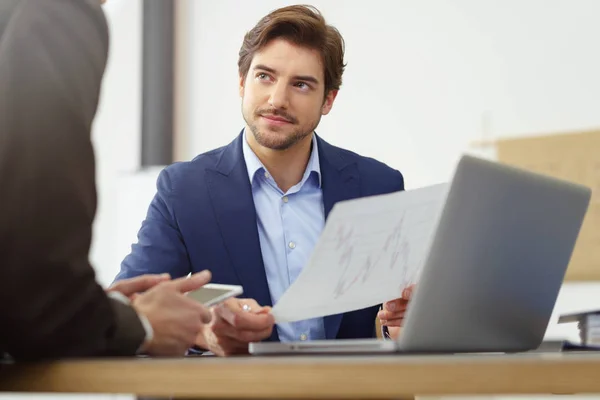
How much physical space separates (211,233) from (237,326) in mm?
587

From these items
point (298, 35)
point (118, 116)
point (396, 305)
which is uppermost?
point (298, 35)

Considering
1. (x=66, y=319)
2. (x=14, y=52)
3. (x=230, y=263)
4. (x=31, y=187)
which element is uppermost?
(x=14, y=52)

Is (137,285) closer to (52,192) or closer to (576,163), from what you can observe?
(52,192)

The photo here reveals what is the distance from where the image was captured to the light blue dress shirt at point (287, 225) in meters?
1.76

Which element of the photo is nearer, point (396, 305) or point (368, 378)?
point (368, 378)

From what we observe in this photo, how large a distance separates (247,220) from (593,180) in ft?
5.61

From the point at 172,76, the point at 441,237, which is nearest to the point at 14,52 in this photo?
the point at 441,237

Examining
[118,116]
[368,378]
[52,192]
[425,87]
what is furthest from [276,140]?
[118,116]

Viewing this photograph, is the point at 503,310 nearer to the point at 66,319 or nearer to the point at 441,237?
the point at 441,237

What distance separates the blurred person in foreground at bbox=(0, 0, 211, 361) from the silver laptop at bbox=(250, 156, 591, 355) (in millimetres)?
313

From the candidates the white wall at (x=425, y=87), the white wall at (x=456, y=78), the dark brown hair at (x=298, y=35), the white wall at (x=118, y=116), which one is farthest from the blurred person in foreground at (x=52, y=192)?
the white wall at (x=118, y=116)

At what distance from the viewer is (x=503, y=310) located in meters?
1.07

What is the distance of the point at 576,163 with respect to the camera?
9.93ft

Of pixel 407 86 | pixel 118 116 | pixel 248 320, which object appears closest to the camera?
pixel 248 320
